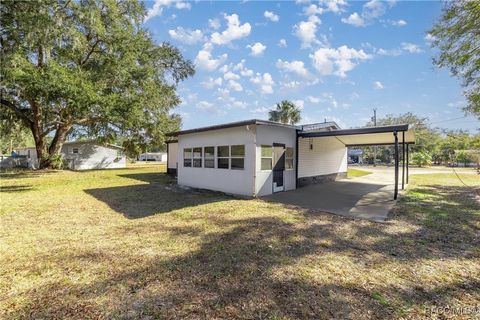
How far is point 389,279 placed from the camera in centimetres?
337

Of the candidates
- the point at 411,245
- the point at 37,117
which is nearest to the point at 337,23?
the point at 411,245

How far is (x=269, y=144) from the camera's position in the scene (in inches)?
382

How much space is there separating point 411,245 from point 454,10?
11462mm

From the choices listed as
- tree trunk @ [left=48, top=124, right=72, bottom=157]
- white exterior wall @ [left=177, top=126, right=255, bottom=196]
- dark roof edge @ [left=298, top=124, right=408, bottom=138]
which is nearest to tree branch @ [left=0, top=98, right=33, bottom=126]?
tree trunk @ [left=48, top=124, right=72, bottom=157]

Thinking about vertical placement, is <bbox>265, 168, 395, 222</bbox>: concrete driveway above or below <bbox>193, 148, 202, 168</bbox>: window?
below

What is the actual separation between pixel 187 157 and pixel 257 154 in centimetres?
481

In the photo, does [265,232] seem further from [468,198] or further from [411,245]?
[468,198]

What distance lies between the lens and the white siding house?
929 cm

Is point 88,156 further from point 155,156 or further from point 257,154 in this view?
point 155,156

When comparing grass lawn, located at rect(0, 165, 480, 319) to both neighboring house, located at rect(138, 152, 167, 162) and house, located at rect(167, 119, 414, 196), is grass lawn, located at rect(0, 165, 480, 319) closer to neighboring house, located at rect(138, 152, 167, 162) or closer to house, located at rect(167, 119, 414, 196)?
house, located at rect(167, 119, 414, 196)

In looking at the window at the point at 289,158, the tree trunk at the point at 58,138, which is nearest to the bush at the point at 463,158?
the window at the point at 289,158

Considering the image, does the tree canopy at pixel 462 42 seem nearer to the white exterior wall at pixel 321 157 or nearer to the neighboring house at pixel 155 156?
the white exterior wall at pixel 321 157

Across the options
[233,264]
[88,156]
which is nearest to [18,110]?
[88,156]

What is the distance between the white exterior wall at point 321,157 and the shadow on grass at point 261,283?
22.8 feet
